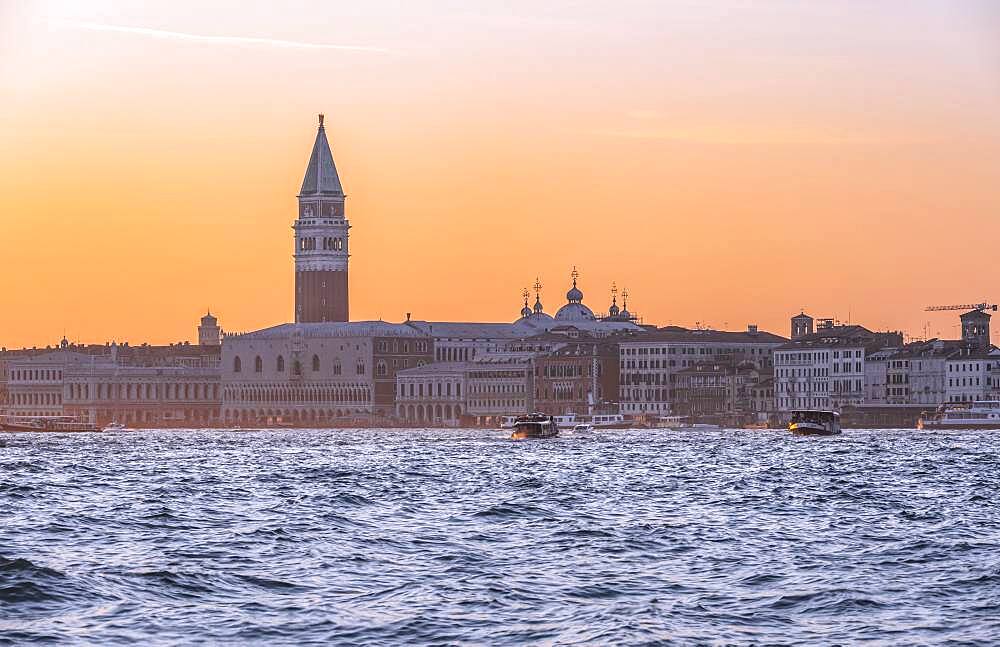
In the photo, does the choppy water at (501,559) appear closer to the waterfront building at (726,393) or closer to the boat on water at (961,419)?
the boat on water at (961,419)

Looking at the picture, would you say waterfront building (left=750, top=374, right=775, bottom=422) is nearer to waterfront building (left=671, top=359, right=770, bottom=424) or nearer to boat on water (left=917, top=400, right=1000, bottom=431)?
waterfront building (left=671, top=359, right=770, bottom=424)

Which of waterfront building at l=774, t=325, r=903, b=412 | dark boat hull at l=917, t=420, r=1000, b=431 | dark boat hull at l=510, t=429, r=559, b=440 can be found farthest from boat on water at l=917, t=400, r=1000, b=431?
dark boat hull at l=510, t=429, r=559, b=440

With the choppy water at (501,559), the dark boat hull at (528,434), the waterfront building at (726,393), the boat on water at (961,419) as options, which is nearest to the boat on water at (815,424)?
the dark boat hull at (528,434)

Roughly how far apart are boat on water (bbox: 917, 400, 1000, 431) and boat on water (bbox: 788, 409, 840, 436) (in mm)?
23608

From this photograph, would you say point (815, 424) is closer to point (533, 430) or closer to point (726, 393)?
point (533, 430)

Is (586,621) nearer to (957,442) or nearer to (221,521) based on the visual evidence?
(221,521)

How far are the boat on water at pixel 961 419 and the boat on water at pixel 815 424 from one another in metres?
23.6

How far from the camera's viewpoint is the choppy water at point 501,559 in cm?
2936

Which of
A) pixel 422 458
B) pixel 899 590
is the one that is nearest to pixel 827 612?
pixel 899 590

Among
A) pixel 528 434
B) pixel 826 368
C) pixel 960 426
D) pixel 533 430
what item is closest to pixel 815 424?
pixel 533 430

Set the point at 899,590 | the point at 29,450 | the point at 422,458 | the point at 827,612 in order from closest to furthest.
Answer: the point at 827,612 → the point at 899,590 → the point at 422,458 → the point at 29,450

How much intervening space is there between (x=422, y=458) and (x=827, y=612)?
203 ft

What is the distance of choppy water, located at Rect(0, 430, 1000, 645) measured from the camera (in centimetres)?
2936

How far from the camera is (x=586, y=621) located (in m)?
29.7
